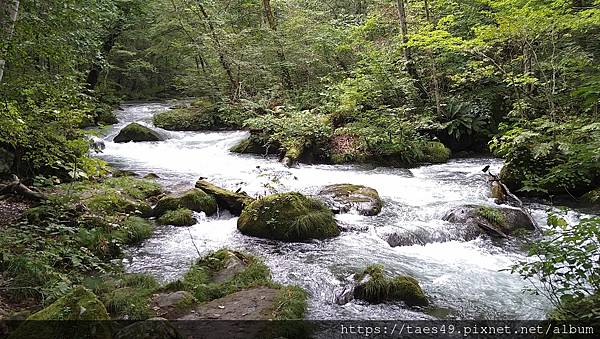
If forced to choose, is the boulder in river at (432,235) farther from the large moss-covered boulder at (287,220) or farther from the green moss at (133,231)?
the green moss at (133,231)

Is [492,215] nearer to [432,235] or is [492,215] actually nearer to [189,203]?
[432,235]

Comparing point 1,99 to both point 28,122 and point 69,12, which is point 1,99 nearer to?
point 28,122

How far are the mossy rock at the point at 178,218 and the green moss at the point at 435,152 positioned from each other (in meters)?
8.37

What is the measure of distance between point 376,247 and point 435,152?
7.67m

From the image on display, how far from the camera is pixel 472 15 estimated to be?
1598cm

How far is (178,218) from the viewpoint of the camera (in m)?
8.38

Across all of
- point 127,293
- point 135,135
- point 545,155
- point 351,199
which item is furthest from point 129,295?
point 135,135

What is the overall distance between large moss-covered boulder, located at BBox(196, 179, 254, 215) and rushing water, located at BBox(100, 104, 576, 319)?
25cm

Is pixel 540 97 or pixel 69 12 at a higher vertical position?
pixel 69 12

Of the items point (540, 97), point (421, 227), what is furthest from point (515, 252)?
point (540, 97)

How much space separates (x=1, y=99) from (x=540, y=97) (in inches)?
511

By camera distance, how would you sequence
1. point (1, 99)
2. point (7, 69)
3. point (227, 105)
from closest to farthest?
1. point (1, 99)
2. point (7, 69)
3. point (227, 105)

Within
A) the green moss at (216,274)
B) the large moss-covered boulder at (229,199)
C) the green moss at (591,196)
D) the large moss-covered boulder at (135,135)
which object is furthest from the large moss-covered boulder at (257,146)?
the green moss at (591,196)

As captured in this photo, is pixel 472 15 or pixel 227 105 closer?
pixel 472 15
